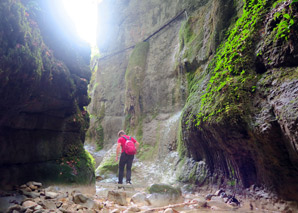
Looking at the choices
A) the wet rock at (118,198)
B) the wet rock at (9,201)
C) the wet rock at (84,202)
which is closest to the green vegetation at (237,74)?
the wet rock at (118,198)

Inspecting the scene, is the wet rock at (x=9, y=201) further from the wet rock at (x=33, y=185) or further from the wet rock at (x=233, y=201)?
the wet rock at (x=233, y=201)

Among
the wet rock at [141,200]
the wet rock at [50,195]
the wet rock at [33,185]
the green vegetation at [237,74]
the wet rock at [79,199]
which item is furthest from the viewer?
the wet rock at [141,200]

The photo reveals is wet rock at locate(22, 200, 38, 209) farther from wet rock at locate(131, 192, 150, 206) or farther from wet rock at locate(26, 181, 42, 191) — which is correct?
wet rock at locate(131, 192, 150, 206)

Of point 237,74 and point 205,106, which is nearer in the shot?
point 237,74

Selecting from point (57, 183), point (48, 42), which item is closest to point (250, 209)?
point (57, 183)

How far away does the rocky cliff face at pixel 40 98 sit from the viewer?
3.45 meters

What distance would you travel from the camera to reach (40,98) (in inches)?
169

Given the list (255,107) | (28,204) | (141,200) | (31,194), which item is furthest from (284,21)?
(31,194)

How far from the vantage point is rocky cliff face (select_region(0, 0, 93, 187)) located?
3.45 metres

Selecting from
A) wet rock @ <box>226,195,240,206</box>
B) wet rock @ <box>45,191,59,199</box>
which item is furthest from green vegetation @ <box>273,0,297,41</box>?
wet rock @ <box>45,191,59,199</box>

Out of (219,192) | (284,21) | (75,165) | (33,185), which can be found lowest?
(219,192)

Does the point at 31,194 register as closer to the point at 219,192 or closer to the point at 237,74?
the point at 219,192

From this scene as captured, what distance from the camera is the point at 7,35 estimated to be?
3.33m

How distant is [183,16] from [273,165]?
38.6ft
